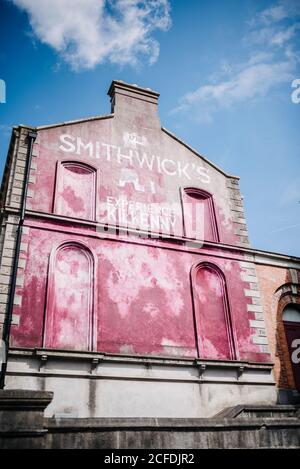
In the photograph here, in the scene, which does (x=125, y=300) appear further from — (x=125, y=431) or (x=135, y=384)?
(x=125, y=431)

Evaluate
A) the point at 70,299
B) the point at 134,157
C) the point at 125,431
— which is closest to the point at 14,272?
the point at 70,299

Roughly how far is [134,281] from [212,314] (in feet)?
9.42

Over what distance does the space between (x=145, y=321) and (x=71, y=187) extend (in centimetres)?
505

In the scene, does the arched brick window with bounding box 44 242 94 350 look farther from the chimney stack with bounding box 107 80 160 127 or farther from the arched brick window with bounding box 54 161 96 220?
the chimney stack with bounding box 107 80 160 127

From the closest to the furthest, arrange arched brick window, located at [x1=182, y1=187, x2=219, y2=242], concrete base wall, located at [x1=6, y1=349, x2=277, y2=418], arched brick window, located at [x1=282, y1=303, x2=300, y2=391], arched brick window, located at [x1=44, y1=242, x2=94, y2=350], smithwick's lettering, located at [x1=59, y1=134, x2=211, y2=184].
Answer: concrete base wall, located at [x1=6, y1=349, x2=277, y2=418] → arched brick window, located at [x1=44, y1=242, x2=94, y2=350] → arched brick window, located at [x1=282, y1=303, x2=300, y2=391] → smithwick's lettering, located at [x1=59, y1=134, x2=211, y2=184] → arched brick window, located at [x1=182, y1=187, x2=219, y2=242]

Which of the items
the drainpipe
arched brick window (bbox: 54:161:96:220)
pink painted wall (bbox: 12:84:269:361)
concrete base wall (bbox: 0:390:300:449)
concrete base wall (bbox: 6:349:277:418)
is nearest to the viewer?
concrete base wall (bbox: 0:390:300:449)

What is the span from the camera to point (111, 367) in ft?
34.9

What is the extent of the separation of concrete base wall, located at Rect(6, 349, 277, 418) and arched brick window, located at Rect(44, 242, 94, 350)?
65 centimetres

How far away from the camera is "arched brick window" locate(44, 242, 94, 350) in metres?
10.8

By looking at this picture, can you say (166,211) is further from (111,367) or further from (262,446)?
(262,446)

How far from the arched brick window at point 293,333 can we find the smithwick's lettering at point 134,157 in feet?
18.9

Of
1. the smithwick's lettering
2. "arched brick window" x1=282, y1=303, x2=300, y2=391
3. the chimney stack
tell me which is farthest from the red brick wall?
the chimney stack
